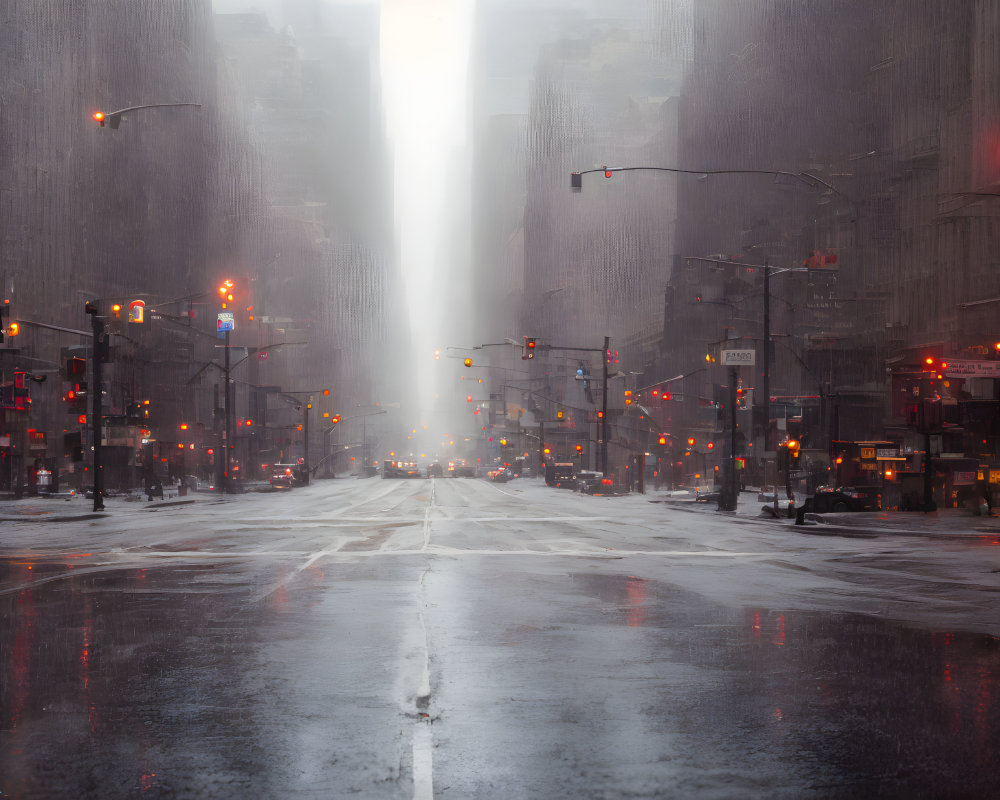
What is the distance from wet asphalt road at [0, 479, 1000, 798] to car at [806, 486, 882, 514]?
65.0 ft

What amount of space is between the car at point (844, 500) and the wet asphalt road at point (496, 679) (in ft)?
65.0

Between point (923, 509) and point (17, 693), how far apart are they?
4076 centimetres

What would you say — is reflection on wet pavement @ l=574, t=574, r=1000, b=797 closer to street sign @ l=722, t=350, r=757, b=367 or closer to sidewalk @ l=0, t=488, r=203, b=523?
street sign @ l=722, t=350, r=757, b=367

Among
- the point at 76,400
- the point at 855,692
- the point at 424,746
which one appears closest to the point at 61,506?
the point at 76,400

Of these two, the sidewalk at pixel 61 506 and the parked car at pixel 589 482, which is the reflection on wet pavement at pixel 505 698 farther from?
the parked car at pixel 589 482

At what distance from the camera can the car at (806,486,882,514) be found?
40844mm

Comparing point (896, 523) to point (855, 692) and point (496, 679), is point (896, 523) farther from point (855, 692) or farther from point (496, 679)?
point (496, 679)

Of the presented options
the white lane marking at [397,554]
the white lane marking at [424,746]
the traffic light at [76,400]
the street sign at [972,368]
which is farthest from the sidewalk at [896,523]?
the traffic light at [76,400]

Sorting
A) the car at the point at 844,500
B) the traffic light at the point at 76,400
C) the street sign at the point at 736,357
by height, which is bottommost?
the car at the point at 844,500

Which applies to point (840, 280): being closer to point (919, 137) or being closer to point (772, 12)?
point (919, 137)

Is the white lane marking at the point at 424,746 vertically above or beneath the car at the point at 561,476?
above

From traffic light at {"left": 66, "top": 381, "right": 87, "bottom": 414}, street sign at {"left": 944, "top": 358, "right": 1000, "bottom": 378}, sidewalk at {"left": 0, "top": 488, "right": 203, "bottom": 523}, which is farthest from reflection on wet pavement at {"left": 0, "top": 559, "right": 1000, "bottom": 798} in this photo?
traffic light at {"left": 66, "top": 381, "right": 87, "bottom": 414}

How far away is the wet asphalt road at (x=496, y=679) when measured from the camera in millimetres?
6676

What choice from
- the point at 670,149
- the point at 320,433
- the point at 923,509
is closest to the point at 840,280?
the point at 923,509
